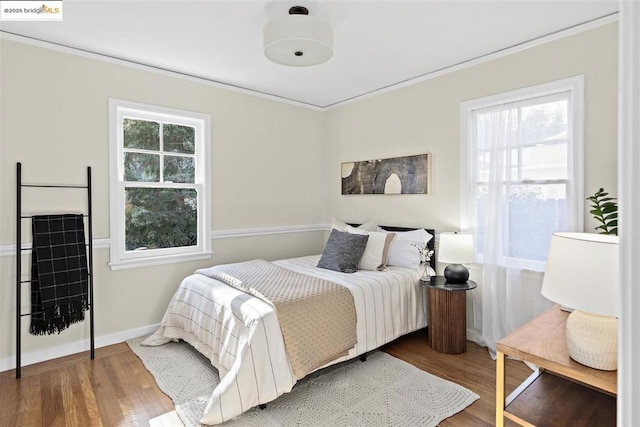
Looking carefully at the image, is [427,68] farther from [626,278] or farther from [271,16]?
[626,278]

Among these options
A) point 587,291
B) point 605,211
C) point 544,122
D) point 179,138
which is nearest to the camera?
point 587,291

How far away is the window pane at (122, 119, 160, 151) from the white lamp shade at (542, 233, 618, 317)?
3418mm

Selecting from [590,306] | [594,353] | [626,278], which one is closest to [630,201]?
[626,278]

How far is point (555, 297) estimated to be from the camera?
1.44m

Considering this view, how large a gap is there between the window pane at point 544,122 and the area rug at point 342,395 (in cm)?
202

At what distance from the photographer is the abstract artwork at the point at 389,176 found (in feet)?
11.8

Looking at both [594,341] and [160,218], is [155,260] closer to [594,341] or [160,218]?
[160,218]

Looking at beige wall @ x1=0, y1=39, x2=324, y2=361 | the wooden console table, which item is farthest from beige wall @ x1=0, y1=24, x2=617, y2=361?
the wooden console table

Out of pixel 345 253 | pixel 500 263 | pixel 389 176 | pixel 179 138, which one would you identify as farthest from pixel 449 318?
pixel 179 138

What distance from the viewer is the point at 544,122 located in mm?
2760

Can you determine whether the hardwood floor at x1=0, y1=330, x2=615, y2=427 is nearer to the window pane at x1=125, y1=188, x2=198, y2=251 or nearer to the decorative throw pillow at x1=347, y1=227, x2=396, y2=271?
the decorative throw pillow at x1=347, y1=227, x2=396, y2=271

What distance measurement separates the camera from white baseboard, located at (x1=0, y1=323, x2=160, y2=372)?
2.71 metres

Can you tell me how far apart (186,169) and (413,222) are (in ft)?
8.09

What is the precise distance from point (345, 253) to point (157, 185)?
1.96 m
